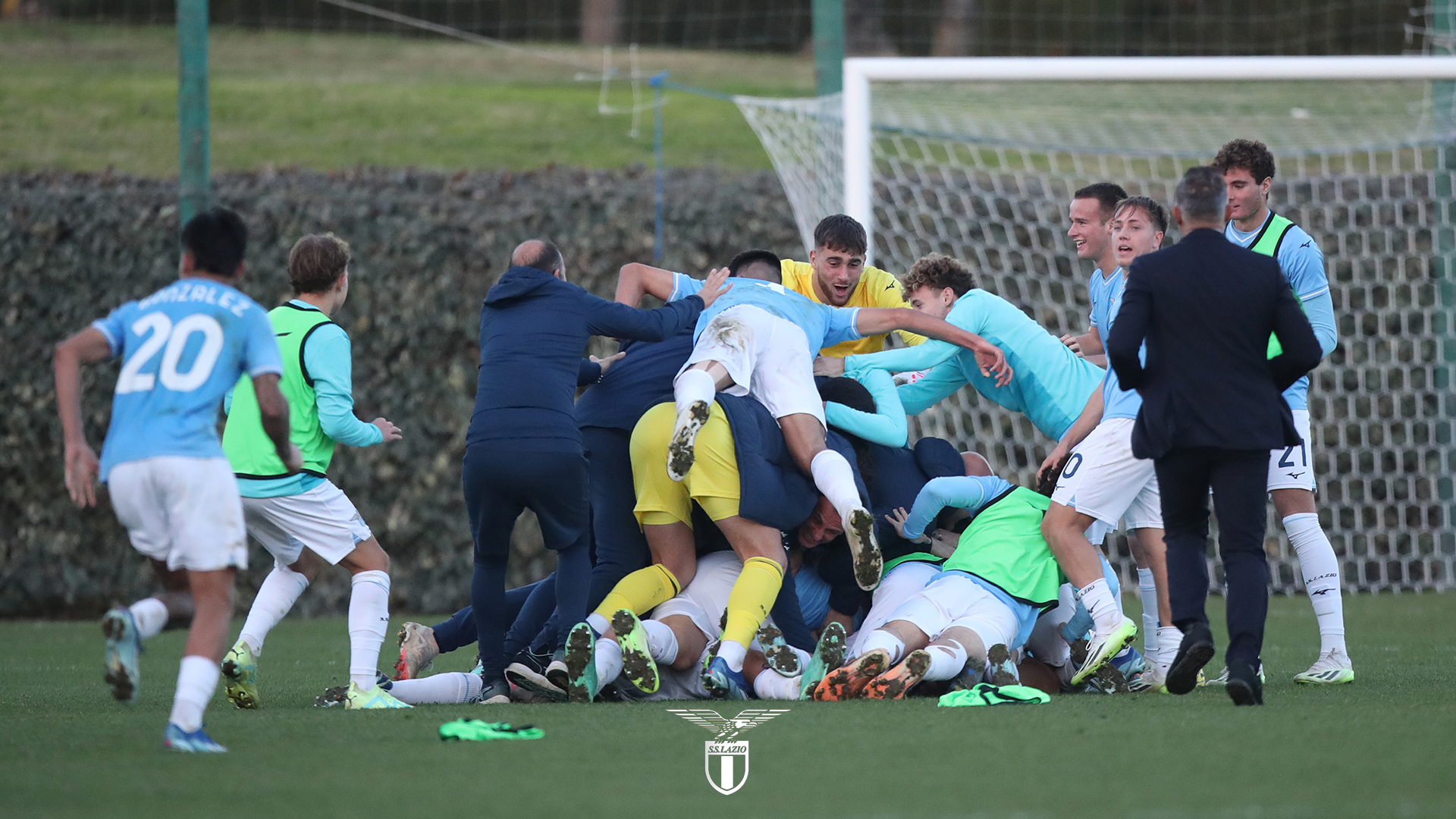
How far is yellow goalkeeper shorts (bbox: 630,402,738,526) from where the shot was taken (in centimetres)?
577

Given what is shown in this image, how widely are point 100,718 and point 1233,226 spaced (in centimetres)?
489

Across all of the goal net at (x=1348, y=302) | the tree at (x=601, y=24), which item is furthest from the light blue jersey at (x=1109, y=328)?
the tree at (x=601, y=24)

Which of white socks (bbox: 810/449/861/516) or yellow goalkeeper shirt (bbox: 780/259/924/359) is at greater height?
yellow goalkeeper shirt (bbox: 780/259/924/359)

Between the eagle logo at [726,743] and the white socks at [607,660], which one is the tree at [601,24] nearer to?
the white socks at [607,660]

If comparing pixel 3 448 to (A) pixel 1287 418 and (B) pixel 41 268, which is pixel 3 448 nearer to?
(B) pixel 41 268

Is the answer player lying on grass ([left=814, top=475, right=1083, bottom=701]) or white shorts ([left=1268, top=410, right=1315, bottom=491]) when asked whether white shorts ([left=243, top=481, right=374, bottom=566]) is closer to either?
player lying on grass ([left=814, top=475, right=1083, bottom=701])

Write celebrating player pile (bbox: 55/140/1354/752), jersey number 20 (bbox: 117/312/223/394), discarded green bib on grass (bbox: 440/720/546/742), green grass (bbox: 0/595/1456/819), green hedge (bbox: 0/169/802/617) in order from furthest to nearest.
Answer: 1. green hedge (bbox: 0/169/802/617)
2. celebrating player pile (bbox: 55/140/1354/752)
3. discarded green bib on grass (bbox: 440/720/546/742)
4. jersey number 20 (bbox: 117/312/223/394)
5. green grass (bbox: 0/595/1456/819)

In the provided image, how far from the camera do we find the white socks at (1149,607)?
20.6ft

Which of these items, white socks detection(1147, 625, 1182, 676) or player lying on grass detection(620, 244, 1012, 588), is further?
white socks detection(1147, 625, 1182, 676)

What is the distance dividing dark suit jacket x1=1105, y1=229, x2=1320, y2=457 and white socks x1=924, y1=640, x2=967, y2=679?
39.0 inches

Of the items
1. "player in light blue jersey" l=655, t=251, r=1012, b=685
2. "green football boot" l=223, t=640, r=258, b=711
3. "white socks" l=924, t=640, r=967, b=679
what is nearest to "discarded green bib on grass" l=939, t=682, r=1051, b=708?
"white socks" l=924, t=640, r=967, b=679

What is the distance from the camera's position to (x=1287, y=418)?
5020mm

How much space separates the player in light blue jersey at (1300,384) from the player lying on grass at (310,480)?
366 cm

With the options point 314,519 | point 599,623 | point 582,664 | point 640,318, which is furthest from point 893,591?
point 314,519
